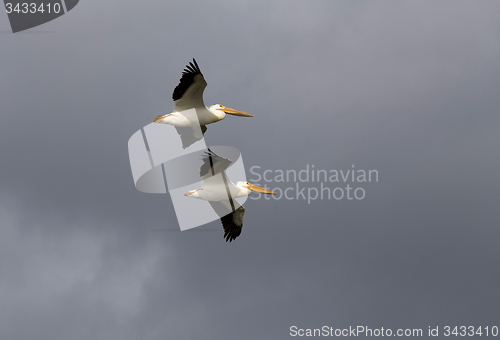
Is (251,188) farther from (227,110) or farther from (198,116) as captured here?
(198,116)

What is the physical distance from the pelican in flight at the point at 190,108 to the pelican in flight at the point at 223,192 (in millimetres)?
1225

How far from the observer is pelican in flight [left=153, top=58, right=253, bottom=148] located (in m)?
15.4

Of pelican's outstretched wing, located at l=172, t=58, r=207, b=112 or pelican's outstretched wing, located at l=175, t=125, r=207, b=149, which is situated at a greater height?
pelican's outstretched wing, located at l=172, t=58, r=207, b=112

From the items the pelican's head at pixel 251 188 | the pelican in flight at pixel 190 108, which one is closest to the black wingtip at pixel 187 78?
the pelican in flight at pixel 190 108

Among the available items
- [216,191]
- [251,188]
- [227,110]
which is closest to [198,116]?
[227,110]

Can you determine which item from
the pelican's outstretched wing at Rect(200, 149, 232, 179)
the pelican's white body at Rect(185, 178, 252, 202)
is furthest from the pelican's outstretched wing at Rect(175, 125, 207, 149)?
the pelican's white body at Rect(185, 178, 252, 202)

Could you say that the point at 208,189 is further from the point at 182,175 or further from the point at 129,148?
the point at 129,148

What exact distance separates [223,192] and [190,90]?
292cm

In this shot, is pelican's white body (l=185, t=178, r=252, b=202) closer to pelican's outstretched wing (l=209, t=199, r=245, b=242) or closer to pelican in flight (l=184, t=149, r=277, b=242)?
pelican in flight (l=184, t=149, r=277, b=242)

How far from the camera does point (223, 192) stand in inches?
656

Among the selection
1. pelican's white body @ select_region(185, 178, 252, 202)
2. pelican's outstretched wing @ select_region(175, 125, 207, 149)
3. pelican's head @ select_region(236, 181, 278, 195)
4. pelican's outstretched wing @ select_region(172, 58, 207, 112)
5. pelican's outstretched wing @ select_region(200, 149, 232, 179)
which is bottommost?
pelican's head @ select_region(236, 181, 278, 195)

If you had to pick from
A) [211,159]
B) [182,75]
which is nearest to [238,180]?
[211,159]

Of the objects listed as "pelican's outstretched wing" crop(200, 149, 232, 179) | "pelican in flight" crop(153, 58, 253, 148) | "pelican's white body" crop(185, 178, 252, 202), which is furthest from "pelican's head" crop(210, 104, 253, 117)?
"pelican's white body" crop(185, 178, 252, 202)

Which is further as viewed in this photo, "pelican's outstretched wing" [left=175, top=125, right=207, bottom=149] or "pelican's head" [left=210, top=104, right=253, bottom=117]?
"pelican's head" [left=210, top=104, right=253, bottom=117]
